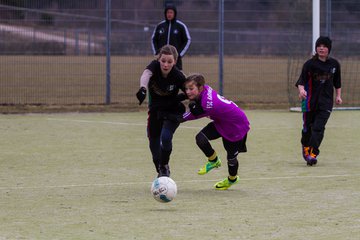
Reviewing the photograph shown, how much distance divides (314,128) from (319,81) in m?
0.61

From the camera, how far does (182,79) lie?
9.27 meters

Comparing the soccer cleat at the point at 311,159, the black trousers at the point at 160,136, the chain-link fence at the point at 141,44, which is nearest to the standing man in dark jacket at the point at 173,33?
the chain-link fence at the point at 141,44

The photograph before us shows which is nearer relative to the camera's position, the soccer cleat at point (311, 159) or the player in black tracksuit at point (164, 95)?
the player in black tracksuit at point (164, 95)

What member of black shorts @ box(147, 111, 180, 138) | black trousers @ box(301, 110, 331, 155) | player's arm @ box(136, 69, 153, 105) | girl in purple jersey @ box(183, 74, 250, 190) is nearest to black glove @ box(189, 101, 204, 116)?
girl in purple jersey @ box(183, 74, 250, 190)

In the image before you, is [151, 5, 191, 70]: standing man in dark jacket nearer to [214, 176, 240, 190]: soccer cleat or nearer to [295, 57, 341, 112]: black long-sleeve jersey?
[295, 57, 341, 112]: black long-sleeve jersey

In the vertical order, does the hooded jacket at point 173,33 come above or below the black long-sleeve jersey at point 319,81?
above

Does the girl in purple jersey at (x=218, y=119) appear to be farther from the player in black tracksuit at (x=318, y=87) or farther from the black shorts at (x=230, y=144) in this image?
the player in black tracksuit at (x=318, y=87)

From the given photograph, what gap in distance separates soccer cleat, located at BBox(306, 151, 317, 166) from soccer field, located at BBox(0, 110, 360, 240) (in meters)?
0.14

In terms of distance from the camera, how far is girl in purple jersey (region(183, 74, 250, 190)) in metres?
9.03

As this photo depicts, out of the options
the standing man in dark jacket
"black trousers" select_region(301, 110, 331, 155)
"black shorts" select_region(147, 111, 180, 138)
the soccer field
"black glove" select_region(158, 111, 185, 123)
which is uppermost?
the standing man in dark jacket

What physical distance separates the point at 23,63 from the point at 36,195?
42.1 feet

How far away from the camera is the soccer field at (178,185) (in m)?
7.05

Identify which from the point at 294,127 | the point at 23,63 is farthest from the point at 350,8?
the point at 23,63

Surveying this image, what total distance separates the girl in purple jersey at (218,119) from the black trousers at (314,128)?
7.04ft
